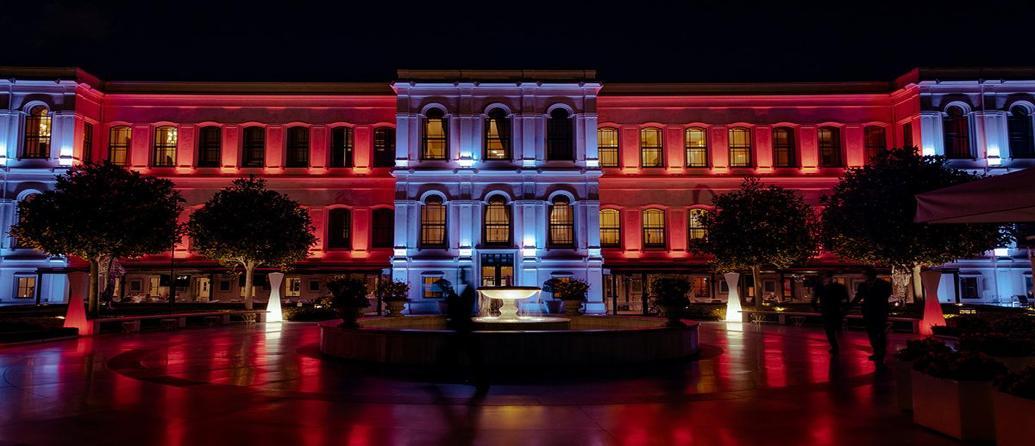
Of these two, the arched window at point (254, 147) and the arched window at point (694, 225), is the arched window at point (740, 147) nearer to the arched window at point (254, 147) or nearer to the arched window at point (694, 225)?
the arched window at point (694, 225)

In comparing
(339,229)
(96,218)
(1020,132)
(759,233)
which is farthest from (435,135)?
(1020,132)

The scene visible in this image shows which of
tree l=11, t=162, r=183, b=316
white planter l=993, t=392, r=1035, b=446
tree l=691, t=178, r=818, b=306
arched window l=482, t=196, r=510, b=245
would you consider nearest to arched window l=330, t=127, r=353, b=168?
arched window l=482, t=196, r=510, b=245

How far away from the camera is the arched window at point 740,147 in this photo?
128ft

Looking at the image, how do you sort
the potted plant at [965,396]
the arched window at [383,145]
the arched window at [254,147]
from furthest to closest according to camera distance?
the arched window at [383,145] < the arched window at [254,147] < the potted plant at [965,396]

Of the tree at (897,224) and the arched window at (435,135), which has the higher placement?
the arched window at (435,135)

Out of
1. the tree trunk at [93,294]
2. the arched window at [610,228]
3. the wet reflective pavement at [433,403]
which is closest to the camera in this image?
the wet reflective pavement at [433,403]

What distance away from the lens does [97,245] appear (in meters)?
25.3

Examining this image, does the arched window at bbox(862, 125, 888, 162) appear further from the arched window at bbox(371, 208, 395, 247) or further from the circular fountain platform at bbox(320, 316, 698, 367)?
the circular fountain platform at bbox(320, 316, 698, 367)

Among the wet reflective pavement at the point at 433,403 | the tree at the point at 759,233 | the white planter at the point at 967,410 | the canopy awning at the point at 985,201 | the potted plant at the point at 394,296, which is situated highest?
the tree at the point at 759,233

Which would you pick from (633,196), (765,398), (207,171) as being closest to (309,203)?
(207,171)

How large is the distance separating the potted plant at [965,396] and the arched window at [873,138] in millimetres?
35556

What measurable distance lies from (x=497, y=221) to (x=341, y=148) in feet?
33.1

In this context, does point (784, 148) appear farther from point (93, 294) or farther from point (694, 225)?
point (93, 294)

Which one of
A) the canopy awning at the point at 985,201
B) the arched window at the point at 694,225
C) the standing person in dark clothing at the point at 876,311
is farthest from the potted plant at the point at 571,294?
the canopy awning at the point at 985,201
